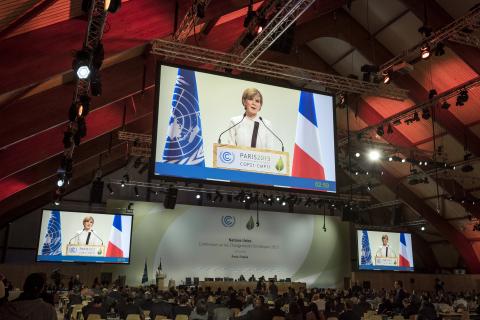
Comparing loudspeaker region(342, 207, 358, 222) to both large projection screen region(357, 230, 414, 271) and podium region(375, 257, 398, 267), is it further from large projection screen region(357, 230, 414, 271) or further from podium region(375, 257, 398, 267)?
podium region(375, 257, 398, 267)

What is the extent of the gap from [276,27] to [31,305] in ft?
23.2

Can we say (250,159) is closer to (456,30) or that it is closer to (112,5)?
(112,5)

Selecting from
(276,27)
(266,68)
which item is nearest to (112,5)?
(276,27)

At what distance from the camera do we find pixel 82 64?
6.66 metres

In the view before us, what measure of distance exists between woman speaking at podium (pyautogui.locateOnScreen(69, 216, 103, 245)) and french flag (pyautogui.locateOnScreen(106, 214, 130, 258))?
1.73 feet

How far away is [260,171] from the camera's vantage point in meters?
7.57

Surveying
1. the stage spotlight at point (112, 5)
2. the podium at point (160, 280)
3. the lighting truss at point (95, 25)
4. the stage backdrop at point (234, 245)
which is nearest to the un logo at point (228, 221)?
the stage backdrop at point (234, 245)

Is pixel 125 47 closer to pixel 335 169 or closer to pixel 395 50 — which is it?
pixel 335 169

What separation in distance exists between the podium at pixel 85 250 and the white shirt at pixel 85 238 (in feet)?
0.51

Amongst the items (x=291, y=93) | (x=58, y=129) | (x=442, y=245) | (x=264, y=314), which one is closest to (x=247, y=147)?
(x=291, y=93)

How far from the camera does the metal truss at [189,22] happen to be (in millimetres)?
8021

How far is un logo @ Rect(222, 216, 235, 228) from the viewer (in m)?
24.0

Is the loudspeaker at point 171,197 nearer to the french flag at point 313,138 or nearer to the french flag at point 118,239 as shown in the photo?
the french flag at point 118,239

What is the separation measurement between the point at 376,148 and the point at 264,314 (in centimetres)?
1216
